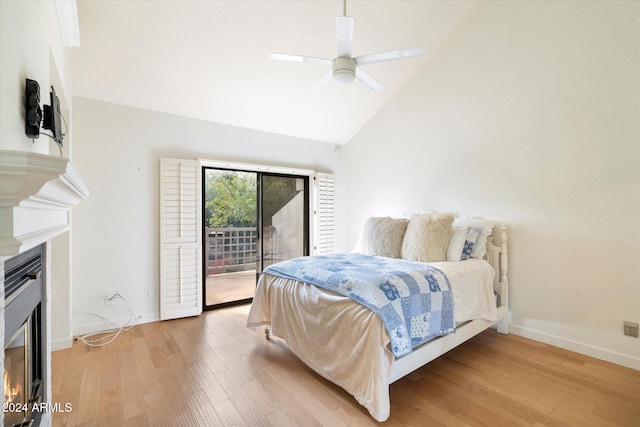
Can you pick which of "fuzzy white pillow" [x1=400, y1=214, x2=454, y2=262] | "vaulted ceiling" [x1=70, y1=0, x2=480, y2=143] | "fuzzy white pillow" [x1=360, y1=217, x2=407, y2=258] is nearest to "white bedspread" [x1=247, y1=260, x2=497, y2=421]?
"fuzzy white pillow" [x1=400, y1=214, x2=454, y2=262]

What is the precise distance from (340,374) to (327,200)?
3.12m

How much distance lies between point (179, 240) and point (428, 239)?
2.72m

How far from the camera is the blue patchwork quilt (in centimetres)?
172

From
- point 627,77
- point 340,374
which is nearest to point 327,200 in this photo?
point 340,374

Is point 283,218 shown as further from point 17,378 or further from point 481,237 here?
point 17,378

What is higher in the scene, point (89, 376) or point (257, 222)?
point (257, 222)

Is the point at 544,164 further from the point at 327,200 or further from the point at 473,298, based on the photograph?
the point at 327,200

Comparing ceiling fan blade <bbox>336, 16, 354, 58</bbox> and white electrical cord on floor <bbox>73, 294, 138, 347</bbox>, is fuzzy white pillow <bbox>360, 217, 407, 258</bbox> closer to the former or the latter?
ceiling fan blade <bbox>336, 16, 354, 58</bbox>

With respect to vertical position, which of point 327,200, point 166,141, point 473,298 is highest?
point 166,141

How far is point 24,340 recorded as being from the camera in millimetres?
1264

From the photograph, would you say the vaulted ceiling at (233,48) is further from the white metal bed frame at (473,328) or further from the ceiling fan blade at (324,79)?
the white metal bed frame at (473,328)

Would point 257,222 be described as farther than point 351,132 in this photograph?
No

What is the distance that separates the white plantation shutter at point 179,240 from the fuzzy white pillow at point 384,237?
1.99 metres

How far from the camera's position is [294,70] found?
3.21m
